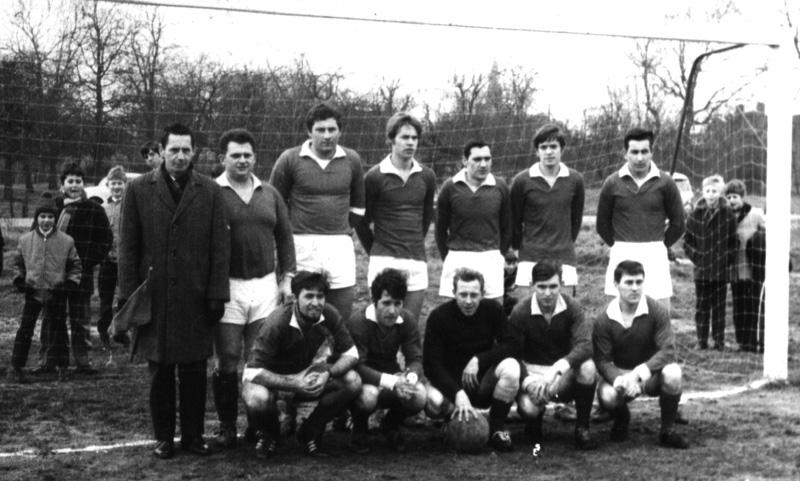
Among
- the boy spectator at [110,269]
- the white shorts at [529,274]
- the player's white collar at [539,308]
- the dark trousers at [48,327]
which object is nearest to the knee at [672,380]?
the player's white collar at [539,308]

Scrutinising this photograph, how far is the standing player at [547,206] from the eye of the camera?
6488 mm

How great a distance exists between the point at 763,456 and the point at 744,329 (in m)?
4.45

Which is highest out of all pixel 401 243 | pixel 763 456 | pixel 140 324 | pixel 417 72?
pixel 417 72

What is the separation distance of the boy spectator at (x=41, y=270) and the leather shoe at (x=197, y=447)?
9.49ft

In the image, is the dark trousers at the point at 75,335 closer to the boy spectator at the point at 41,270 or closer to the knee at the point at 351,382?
the boy spectator at the point at 41,270

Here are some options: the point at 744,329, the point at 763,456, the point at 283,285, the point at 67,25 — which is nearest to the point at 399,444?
the point at 283,285

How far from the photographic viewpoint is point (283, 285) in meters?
5.74

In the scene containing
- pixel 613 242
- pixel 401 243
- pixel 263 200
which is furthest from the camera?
pixel 613 242

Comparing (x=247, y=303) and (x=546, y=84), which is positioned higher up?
(x=546, y=84)

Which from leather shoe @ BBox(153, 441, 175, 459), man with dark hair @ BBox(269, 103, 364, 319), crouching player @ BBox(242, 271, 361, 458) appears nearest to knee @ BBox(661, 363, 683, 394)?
crouching player @ BBox(242, 271, 361, 458)

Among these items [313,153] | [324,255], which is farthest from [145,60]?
[324,255]

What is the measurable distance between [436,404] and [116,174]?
3706 mm

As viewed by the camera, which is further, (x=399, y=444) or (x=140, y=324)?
(x=399, y=444)

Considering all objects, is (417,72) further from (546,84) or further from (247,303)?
(247,303)
